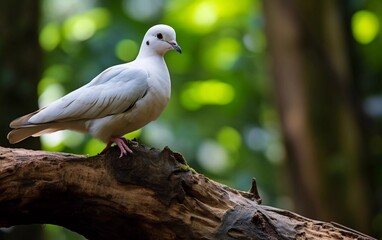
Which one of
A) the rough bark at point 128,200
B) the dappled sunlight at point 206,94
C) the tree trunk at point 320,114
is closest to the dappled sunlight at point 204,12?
the dappled sunlight at point 206,94

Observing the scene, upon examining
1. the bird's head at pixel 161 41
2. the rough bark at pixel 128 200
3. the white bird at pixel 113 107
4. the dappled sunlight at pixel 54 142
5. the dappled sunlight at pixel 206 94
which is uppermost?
the dappled sunlight at pixel 206 94

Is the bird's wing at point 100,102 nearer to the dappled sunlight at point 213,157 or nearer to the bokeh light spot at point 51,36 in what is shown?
the dappled sunlight at point 213,157

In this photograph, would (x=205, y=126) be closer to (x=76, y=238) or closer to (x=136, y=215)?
(x=76, y=238)

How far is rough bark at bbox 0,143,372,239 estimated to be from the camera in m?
3.98

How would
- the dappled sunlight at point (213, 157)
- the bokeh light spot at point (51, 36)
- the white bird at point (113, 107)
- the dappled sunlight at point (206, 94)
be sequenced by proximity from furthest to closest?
the dappled sunlight at point (206, 94)
the bokeh light spot at point (51, 36)
the dappled sunlight at point (213, 157)
the white bird at point (113, 107)

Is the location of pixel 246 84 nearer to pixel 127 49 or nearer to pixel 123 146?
pixel 127 49

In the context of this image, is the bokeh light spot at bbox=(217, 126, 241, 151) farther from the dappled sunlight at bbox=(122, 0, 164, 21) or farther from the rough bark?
the rough bark

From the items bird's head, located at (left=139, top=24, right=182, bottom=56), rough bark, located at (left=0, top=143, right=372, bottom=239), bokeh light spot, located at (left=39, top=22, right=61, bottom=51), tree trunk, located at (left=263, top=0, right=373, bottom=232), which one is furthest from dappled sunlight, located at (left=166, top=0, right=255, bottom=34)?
rough bark, located at (left=0, top=143, right=372, bottom=239)

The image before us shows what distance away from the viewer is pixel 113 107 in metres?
4.17

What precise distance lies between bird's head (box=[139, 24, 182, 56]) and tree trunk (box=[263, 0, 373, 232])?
293cm

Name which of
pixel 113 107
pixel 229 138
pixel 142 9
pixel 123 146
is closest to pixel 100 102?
pixel 113 107

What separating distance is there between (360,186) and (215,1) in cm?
319

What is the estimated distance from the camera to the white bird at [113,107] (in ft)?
13.7

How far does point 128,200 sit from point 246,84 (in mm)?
5213
